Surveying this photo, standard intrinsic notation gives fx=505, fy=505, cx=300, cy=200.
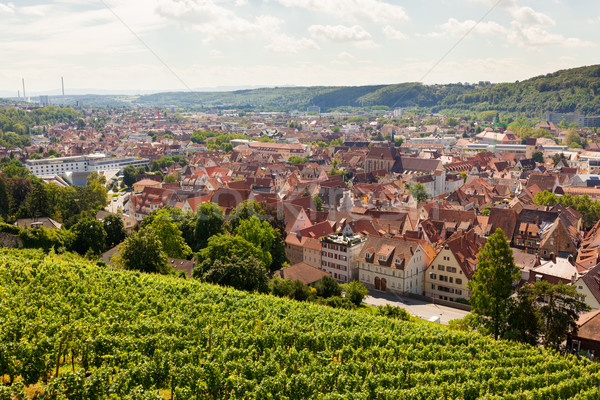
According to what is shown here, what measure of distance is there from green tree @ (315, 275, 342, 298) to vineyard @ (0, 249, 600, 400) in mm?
9721

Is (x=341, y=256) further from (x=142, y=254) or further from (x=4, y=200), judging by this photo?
(x=4, y=200)

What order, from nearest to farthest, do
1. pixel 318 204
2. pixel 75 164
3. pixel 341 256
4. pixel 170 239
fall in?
pixel 170 239, pixel 341 256, pixel 318 204, pixel 75 164

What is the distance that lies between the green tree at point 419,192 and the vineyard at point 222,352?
55.5 metres

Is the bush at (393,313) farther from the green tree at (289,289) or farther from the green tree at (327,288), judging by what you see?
the green tree at (327,288)

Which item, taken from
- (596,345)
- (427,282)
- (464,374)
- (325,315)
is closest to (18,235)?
(325,315)

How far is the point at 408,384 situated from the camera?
2202 cm

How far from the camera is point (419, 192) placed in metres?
86.5

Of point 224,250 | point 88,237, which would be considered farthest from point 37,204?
point 224,250

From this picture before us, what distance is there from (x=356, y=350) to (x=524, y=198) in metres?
63.0

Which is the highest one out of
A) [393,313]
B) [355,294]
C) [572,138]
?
[572,138]

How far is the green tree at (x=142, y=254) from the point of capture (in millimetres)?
40719

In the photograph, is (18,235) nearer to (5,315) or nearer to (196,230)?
(196,230)

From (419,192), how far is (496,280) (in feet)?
185

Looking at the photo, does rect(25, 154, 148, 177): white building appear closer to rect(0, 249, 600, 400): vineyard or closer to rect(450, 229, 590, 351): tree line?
rect(0, 249, 600, 400): vineyard
